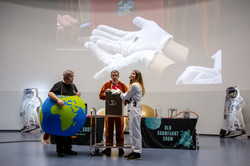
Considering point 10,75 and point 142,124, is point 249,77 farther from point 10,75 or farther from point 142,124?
point 10,75

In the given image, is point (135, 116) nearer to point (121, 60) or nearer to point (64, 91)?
point (64, 91)

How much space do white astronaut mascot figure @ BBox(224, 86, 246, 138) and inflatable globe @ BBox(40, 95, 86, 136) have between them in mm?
4787

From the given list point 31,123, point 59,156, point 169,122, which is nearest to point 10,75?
point 31,123

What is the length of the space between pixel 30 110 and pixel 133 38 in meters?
4.07

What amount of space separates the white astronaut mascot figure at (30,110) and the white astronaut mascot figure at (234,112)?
5737 millimetres

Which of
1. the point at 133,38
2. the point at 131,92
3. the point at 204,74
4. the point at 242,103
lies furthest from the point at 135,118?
the point at 133,38

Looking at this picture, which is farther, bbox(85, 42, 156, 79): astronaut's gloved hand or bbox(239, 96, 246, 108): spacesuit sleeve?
bbox(85, 42, 156, 79): astronaut's gloved hand

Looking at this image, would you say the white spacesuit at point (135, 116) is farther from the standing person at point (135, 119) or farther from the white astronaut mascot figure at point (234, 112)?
the white astronaut mascot figure at point (234, 112)

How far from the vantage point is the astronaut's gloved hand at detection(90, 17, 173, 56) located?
746cm

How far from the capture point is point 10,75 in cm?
792

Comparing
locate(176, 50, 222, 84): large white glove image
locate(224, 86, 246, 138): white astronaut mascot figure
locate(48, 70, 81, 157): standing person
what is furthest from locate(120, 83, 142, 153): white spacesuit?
locate(176, 50, 222, 84): large white glove image

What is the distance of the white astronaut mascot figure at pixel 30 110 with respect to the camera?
287 inches

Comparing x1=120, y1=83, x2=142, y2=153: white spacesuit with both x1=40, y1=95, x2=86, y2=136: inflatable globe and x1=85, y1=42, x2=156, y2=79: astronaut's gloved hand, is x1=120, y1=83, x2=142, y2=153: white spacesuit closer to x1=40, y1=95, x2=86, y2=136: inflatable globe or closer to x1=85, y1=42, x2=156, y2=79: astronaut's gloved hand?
x1=40, y1=95, x2=86, y2=136: inflatable globe

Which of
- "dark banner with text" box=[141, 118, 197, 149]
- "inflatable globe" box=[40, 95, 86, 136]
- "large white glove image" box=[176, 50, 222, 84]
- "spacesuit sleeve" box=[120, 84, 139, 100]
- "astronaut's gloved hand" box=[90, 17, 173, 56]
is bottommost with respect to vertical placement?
"dark banner with text" box=[141, 118, 197, 149]
